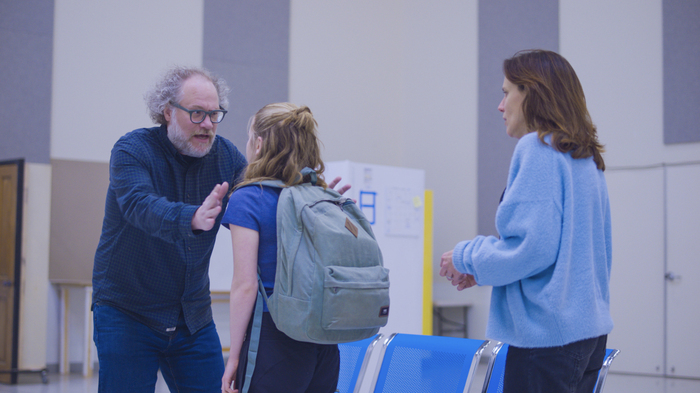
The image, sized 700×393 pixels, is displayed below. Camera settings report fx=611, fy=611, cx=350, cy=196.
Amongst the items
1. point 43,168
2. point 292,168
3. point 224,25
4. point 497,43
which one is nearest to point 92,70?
point 43,168

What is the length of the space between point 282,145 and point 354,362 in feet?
3.59

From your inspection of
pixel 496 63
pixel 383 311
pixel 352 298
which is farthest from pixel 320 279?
pixel 496 63

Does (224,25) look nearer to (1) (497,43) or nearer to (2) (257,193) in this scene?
(1) (497,43)

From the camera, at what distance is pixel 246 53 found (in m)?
6.94

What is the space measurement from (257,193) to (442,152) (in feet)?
20.4

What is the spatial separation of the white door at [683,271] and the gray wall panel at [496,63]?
1743 mm

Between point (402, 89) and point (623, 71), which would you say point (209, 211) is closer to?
point (623, 71)

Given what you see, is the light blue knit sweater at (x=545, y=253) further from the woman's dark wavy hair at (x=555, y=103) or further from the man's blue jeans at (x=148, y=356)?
the man's blue jeans at (x=148, y=356)

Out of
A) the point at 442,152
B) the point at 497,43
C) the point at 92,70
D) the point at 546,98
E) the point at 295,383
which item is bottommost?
the point at 295,383

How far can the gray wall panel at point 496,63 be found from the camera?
6949 millimetres

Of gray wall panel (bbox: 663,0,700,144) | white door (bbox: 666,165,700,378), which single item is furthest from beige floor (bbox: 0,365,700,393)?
gray wall panel (bbox: 663,0,700,144)

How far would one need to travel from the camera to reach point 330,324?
4.42 feet

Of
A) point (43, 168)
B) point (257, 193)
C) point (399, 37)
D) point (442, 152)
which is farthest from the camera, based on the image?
point (399, 37)

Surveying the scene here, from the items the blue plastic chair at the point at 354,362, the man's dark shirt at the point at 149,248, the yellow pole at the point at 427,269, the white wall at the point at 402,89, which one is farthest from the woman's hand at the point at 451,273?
the white wall at the point at 402,89
